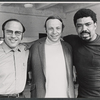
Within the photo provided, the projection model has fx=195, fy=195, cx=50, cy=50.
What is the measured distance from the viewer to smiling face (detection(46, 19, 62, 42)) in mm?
1667

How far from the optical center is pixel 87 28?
1656 millimetres

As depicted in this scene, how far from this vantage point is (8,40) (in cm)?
163

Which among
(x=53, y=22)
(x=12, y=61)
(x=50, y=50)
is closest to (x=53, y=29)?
(x=53, y=22)

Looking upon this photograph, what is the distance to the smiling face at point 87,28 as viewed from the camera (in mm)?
1651

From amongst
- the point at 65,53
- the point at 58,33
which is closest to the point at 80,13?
the point at 58,33

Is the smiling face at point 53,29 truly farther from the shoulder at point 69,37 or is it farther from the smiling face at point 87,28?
the smiling face at point 87,28

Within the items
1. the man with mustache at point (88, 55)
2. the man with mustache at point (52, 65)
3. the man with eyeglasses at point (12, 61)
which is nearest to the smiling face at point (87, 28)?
the man with mustache at point (88, 55)

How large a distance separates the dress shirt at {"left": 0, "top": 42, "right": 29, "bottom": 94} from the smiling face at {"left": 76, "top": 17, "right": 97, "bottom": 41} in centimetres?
51

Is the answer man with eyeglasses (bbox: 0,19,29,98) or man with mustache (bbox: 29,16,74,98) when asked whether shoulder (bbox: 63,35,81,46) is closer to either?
man with mustache (bbox: 29,16,74,98)

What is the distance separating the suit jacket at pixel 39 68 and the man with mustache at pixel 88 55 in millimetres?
77

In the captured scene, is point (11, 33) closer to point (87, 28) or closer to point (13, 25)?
point (13, 25)

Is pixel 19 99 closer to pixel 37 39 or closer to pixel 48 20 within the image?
pixel 37 39

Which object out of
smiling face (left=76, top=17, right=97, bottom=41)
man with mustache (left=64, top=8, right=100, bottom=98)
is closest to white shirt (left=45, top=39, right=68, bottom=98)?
man with mustache (left=64, top=8, right=100, bottom=98)

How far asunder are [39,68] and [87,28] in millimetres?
532
